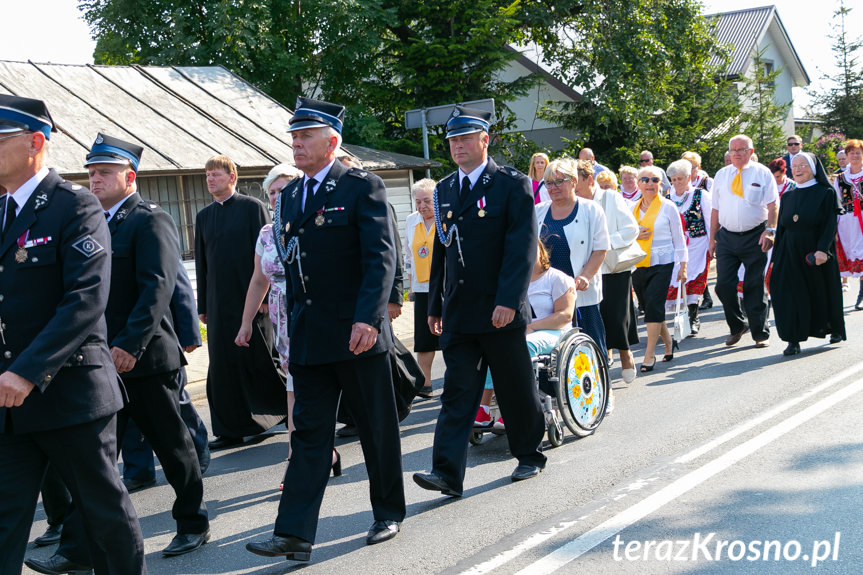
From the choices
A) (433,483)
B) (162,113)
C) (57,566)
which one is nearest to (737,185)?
(433,483)

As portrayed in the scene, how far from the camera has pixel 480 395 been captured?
587 centimetres

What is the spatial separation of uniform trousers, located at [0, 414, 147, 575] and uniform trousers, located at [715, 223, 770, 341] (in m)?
7.95

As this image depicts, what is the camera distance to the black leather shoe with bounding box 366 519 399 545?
4.95 meters

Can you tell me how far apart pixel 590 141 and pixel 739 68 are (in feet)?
68.1

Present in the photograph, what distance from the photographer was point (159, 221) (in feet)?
16.6

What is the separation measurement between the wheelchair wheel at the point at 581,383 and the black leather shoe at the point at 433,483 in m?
1.35

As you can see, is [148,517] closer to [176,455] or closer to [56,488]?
[56,488]

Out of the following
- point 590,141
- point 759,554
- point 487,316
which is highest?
point 590,141

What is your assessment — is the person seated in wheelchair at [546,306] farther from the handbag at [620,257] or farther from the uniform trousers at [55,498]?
the uniform trousers at [55,498]

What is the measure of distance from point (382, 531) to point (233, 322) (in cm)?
297

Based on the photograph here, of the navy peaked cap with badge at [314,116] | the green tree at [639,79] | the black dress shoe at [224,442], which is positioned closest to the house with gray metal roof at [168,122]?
the green tree at [639,79]

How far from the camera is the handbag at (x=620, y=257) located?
8.62 metres

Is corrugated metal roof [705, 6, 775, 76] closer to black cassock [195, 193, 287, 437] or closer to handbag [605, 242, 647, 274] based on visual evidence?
handbag [605, 242, 647, 274]

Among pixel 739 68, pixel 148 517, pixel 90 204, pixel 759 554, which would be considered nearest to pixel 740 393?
pixel 759 554
